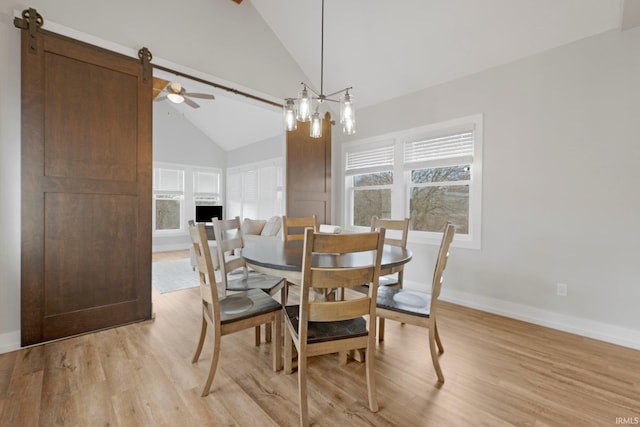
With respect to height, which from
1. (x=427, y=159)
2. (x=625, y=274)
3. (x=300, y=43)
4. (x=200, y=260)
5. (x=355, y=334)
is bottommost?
(x=355, y=334)

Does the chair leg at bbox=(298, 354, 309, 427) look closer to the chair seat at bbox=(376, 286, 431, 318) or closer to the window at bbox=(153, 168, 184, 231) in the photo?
the chair seat at bbox=(376, 286, 431, 318)

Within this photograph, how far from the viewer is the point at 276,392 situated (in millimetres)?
1739

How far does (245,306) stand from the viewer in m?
1.91

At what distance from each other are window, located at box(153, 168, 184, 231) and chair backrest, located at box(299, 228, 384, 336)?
7141 millimetres

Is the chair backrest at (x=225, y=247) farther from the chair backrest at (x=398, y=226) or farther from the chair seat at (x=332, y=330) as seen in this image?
the chair backrest at (x=398, y=226)

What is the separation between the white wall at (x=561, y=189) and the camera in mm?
2396

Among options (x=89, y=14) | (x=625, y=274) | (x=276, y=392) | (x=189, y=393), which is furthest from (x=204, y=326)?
(x=625, y=274)

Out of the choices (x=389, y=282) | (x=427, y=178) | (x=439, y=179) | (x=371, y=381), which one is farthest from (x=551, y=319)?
(x=371, y=381)

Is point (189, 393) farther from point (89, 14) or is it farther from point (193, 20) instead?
point (193, 20)

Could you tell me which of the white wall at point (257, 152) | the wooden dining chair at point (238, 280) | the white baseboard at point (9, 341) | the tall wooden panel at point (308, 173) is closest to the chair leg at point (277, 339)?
the wooden dining chair at point (238, 280)

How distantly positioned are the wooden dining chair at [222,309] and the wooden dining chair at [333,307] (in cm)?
34

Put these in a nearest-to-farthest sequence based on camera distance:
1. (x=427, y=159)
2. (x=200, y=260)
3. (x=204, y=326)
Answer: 1. (x=200, y=260)
2. (x=204, y=326)
3. (x=427, y=159)

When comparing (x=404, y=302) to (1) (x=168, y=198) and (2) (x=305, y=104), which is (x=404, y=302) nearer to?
(2) (x=305, y=104)

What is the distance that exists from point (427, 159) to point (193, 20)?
3.27 metres
